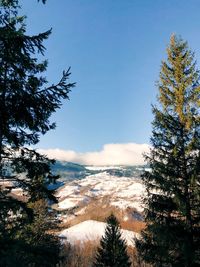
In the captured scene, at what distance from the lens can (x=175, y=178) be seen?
1694cm

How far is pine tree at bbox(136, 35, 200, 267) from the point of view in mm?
15922

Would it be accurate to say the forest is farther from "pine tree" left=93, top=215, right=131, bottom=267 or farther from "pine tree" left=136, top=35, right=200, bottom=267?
"pine tree" left=93, top=215, right=131, bottom=267

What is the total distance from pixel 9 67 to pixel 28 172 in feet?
11.5

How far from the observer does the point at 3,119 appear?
10281mm

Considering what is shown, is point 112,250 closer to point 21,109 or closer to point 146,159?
point 146,159

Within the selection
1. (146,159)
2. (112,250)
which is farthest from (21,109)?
(112,250)

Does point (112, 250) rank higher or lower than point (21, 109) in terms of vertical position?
lower

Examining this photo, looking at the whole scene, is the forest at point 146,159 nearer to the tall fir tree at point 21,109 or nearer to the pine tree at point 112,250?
the tall fir tree at point 21,109

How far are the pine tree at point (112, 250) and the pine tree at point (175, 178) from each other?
24503 millimetres

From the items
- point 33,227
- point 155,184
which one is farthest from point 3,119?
point 33,227

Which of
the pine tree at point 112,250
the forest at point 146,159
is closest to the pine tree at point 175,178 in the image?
the forest at point 146,159

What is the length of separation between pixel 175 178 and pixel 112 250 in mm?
27818

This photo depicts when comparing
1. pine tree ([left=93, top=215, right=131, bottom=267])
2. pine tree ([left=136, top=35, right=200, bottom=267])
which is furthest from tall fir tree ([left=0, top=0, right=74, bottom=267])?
pine tree ([left=93, top=215, right=131, bottom=267])

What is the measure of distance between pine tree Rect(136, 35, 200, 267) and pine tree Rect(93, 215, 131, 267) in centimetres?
2450
